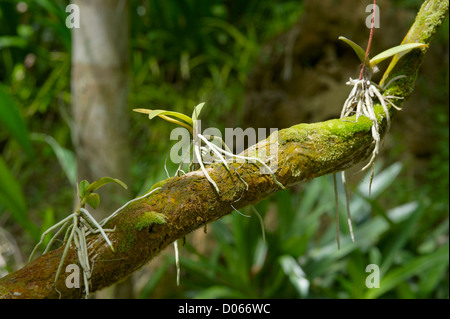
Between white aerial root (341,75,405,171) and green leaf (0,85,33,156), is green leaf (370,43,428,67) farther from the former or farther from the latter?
green leaf (0,85,33,156)

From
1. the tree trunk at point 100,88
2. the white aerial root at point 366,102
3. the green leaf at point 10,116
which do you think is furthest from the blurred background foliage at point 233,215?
the white aerial root at point 366,102

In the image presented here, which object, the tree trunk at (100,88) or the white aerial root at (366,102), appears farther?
the tree trunk at (100,88)

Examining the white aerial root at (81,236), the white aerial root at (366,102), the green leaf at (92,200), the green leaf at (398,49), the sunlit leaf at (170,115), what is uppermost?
the green leaf at (398,49)

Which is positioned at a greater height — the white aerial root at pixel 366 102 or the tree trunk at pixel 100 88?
the tree trunk at pixel 100 88

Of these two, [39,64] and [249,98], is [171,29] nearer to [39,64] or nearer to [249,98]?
[249,98]

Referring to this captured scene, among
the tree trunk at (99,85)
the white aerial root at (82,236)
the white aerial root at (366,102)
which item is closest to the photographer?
the white aerial root at (82,236)

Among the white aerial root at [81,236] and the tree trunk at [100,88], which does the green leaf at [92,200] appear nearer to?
the white aerial root at [81,236]

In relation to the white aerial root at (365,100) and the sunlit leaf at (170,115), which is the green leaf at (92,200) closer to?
the sunlit leaf at (170,115)

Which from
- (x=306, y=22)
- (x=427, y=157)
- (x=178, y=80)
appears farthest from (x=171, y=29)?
(x=427, y=157)

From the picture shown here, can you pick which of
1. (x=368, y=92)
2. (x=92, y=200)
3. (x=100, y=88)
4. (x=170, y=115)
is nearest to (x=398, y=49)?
(x=368, y=92)

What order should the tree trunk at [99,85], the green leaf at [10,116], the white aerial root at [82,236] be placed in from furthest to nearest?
the green leaf at [10,116], the tree trunk at [99,85], the white aerial root at [82,236]
